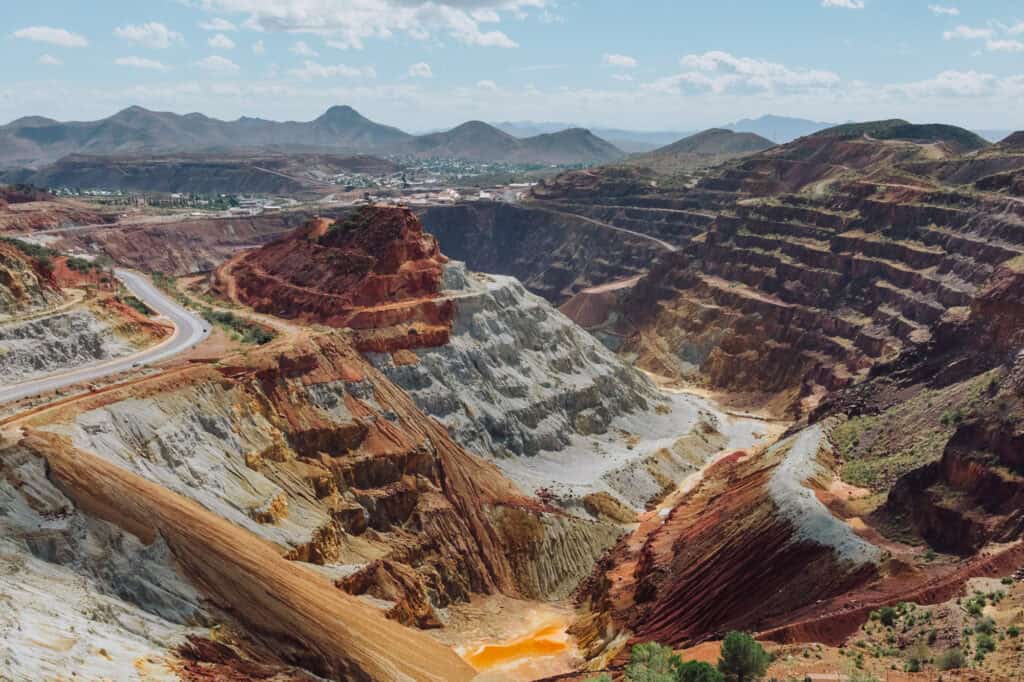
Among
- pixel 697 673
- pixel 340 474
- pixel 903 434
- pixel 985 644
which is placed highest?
pixel 903 434

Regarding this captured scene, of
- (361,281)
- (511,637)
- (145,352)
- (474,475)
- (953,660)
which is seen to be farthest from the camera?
(361,281)

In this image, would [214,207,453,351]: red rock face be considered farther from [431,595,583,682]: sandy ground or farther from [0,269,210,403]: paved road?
[431,595,583,682]: sandy ground

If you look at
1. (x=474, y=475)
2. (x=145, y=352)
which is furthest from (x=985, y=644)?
(x=145, y=352)

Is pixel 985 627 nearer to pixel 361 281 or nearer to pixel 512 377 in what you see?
pixel 512 377

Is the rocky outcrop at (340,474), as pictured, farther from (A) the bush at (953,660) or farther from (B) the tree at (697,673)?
(A) the bush at (953,660)

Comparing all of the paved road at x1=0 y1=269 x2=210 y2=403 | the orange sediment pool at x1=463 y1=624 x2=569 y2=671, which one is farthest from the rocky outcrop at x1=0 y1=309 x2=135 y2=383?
the orange sediment pool at x1=463 y1=624 x2=569 y2=671

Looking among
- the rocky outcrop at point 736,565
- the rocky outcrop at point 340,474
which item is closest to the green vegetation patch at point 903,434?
the rocky outcrop at point 736,565

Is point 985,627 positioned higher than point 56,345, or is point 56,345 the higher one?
point 56,345
